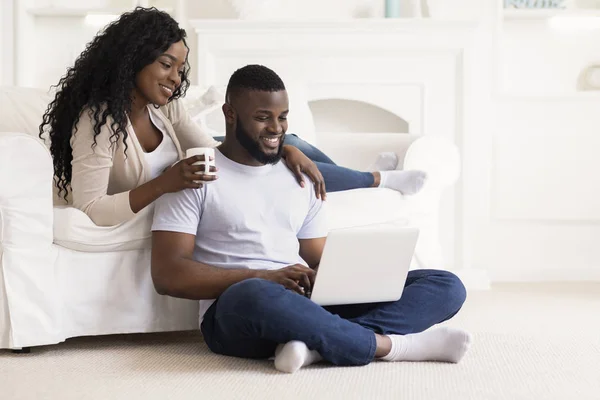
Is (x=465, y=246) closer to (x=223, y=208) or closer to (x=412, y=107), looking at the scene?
(x=412, y=107)

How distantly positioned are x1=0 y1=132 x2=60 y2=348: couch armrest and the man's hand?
0.57 metres

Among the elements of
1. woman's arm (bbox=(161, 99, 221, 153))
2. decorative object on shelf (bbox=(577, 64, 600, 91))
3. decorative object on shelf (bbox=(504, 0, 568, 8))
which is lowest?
woman's arm (bbox=(161, 99, 221, 153))

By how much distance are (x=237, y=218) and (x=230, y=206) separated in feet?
0.11

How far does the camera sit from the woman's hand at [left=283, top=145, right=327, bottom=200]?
7.79ft

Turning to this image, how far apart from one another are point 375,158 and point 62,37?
6.31 feet

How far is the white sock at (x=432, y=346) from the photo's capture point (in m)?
2.11

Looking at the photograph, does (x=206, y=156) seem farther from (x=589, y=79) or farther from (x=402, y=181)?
(x=589, y=79)

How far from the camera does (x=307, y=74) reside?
441 centimetres

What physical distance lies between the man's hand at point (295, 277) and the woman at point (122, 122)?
0.33m

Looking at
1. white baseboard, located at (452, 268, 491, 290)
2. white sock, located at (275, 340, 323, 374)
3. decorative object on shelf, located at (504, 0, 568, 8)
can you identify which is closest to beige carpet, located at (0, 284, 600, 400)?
white sock, located at (275, 340, 323, 374)

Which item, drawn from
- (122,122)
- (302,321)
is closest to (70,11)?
(122,122)

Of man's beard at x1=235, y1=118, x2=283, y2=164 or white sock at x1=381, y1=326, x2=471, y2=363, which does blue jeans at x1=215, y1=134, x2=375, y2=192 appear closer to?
man's beard at x1=235, y1=118, x2=283, y2=164

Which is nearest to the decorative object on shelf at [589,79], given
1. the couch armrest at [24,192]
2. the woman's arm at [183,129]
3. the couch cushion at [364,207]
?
the couch cushion at [364,207]

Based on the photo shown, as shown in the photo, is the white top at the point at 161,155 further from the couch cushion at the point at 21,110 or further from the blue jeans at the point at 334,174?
the couch cushion at the point at 21,110
